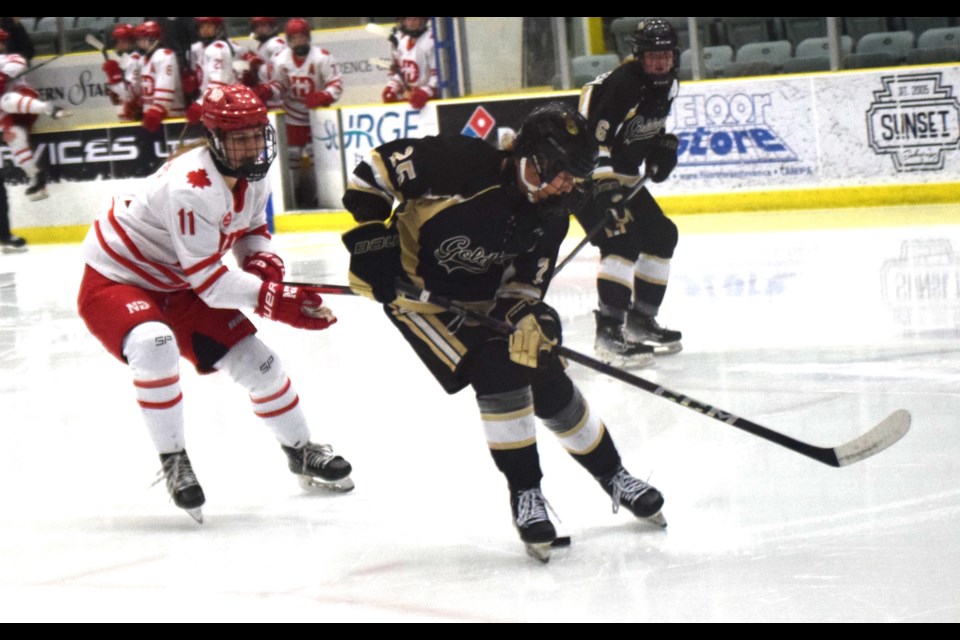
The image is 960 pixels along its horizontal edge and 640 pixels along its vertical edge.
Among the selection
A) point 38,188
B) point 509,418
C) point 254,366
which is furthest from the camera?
point 38,188

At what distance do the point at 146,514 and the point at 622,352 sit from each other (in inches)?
81.0

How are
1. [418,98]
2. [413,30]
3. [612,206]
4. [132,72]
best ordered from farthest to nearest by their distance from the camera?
[132,72] → [413,30] → [418,98] → [612,206]

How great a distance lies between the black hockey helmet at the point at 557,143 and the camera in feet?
8.80

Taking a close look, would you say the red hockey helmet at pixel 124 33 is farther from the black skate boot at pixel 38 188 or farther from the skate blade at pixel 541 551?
the skate blade at pixel 541 551

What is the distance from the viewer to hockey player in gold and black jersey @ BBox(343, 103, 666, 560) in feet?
9.01

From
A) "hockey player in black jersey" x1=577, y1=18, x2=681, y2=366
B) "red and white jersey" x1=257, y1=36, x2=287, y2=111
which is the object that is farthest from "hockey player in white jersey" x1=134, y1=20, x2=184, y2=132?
"hockey player in black jersey" x1=577, y1=18, x2=681, y2=366

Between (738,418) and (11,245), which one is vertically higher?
(738,418)

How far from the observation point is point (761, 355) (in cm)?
474

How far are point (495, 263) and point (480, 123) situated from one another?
6.13 m

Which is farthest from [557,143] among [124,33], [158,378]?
[124,33]

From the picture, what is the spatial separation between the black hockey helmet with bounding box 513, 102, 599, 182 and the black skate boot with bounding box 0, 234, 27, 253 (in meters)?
7.49

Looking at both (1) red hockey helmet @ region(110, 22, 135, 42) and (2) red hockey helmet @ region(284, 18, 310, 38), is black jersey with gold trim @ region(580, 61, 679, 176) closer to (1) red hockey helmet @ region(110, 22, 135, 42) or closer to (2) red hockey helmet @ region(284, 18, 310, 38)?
(2) red hockey helmet @ region(284, 18, 310, 38)

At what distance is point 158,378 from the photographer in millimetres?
3193

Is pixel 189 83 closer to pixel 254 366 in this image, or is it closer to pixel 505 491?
pixel 254 366
